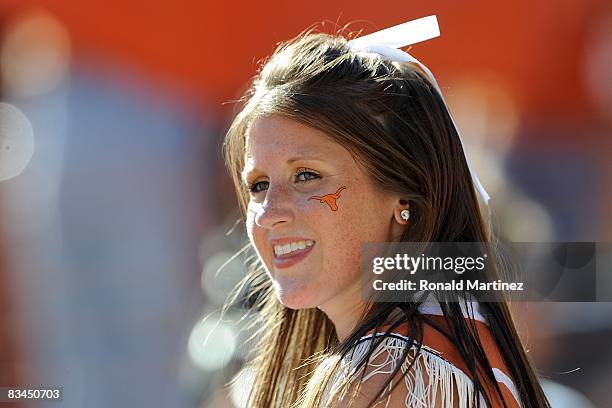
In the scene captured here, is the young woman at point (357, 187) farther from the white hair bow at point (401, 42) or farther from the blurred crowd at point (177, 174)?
the blurred crowd at point (177, 174)

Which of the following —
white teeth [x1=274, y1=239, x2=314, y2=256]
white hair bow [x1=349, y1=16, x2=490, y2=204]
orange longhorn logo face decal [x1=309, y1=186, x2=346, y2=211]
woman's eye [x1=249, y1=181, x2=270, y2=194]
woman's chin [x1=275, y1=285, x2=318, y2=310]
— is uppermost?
white hair bow [x1=349, y1=16, x2=490, y2=204]

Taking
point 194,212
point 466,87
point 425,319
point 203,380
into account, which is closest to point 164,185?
point 194,212

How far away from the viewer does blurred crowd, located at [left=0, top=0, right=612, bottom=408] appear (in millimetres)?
2943

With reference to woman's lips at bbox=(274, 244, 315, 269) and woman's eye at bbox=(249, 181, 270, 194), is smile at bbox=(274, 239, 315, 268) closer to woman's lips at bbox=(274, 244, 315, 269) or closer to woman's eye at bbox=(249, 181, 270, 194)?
woman's lips at bbox=(274, 244, 315, 269)

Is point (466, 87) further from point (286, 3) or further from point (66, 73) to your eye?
point (66, 73)

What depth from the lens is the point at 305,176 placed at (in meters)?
1.56

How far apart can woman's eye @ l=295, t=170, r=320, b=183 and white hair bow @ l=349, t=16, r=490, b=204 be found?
300mm

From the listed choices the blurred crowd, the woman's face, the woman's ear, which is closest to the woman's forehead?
the woman's face

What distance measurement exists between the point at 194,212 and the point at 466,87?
4.10ft

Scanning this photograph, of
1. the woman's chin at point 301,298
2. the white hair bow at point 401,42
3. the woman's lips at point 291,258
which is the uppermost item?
the white hair bow at point 401,42

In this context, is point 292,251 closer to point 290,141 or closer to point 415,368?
point 290,141

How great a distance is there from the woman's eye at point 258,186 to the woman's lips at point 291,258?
0.14 meters

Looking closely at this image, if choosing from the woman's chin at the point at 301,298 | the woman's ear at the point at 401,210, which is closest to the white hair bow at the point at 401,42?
the woman's ear at the point at 401,210

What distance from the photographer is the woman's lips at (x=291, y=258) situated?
5.12 feet
